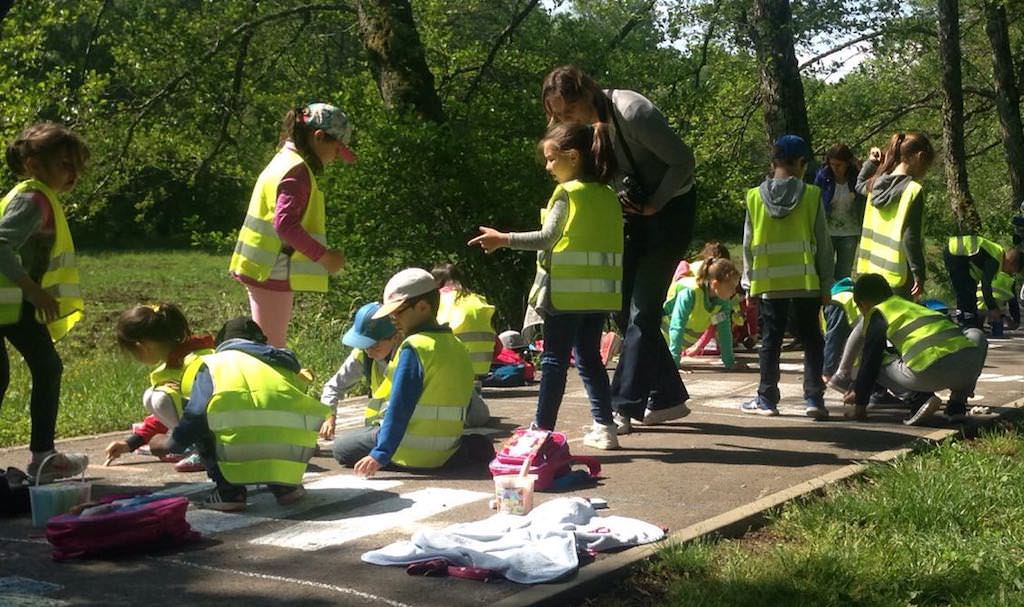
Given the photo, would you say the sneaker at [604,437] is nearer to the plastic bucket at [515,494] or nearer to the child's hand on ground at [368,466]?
the child's hand on ground at [368,466]

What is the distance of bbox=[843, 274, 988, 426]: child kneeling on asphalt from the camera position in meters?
8.56

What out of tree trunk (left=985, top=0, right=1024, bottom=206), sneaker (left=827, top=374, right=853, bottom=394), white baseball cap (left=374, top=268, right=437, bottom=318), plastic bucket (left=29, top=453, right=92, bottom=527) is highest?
tree trunk (left=985, top=0, right=1024, bottom=206)

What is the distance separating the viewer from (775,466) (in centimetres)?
727

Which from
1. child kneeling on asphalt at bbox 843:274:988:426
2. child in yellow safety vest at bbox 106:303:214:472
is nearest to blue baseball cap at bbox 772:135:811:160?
child kneeling on asphalt at bbox 843:274:988:426

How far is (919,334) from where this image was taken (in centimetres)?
862

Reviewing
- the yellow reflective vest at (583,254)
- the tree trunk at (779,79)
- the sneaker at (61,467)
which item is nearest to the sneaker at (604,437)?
the yellow reflective vest at (583,254)

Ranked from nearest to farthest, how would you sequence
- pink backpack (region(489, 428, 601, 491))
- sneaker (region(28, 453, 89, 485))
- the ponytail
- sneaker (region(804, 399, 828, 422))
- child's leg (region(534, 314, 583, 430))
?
1. pink backpack (region(489, 428, 601, 491))
2. sneaker (region(28, 453, 89, 485))
3. the ponytail
4. child's leg (region(534, 314, 583, 430))
5. sneaker (region(804, 399, 828, 422))

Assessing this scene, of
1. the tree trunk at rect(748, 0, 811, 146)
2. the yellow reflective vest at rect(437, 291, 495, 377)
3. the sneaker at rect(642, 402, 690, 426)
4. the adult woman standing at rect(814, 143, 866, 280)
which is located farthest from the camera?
the tree trunk at rect(748, 0, 811, 146)

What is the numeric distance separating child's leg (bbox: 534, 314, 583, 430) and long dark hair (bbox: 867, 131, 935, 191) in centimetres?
335

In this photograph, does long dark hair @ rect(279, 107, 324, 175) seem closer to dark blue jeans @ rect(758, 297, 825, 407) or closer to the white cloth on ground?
the white cloth on ground

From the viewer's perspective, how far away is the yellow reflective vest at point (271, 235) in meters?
7.83

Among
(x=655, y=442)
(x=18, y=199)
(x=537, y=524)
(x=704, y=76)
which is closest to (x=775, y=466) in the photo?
(x=655, y=442)

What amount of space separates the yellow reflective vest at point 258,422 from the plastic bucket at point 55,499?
0.60m

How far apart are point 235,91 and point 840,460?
15.3 meters
